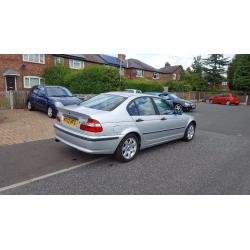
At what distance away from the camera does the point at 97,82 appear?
17.3 m

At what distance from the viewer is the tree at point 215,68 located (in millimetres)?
40656

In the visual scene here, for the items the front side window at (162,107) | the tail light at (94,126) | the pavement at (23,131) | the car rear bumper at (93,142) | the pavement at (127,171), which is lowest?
the pavement at (127,171)

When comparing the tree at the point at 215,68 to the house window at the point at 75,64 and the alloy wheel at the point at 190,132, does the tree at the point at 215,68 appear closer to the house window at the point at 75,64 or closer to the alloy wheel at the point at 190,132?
the house window at the point at 75,64

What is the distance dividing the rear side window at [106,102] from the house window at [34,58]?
61.9 feet

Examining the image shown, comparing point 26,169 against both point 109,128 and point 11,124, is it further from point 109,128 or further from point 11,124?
point 11,124

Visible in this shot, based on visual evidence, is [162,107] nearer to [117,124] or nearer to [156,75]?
[117,124]

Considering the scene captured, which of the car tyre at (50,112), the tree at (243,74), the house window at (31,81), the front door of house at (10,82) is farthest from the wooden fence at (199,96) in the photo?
the car tyre at (50,112)

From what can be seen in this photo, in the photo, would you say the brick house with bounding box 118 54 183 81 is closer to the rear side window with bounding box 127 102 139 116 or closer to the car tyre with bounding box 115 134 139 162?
the rear side window with bounding box 127 102 139 116

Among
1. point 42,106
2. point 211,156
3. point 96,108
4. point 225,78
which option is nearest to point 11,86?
point 42,106

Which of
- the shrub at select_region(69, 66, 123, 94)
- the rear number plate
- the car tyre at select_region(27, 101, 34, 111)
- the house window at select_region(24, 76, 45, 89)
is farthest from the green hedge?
the rear number plate

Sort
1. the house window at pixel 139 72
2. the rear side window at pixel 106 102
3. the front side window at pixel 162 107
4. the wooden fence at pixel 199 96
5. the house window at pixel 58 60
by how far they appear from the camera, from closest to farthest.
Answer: the rear side window at pixel 106 102 → the front side window at pixel 162 107 → the house window at pixel 58 60 → the wooden fence at pixel 199 96 → the house window at pixel 139 72

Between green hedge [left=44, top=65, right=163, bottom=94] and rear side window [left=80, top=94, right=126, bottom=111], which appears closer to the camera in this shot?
rear side window [left=80, top=94, right=126, bottom=111]

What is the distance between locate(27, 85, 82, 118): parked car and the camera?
9773 mm

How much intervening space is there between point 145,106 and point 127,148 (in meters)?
1.19
